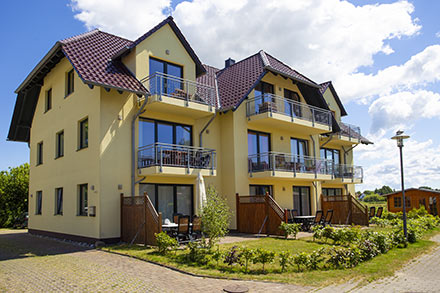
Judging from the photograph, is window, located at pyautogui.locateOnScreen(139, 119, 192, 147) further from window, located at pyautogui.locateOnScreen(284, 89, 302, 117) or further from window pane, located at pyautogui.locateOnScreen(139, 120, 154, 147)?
window, located at pyautogui.locateOnScreen(284, 89, 302, 117)

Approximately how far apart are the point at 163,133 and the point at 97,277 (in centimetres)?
858

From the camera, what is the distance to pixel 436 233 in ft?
54.9

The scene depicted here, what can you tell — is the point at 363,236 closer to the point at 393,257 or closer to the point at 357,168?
the point at 393,257

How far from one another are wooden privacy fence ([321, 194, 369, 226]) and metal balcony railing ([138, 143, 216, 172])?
28.9 ft

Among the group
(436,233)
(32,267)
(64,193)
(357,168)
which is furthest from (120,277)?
(357,168)

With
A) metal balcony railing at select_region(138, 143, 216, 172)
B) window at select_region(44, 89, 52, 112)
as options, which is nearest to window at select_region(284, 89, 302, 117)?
metal balcony railing at select_region(138, 143, 216, 172)

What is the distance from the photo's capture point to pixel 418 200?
30.0 m

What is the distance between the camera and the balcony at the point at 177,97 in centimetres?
1461

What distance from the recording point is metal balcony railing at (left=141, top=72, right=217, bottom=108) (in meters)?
14.8

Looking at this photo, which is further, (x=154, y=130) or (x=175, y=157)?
(x=154, y=130)

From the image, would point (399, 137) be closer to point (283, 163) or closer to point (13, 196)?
point (283, 163)

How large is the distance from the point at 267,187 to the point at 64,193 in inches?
387

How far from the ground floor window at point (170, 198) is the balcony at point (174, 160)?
3.89 feet

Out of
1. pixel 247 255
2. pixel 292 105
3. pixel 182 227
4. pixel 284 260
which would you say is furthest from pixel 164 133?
pixel 284 260
